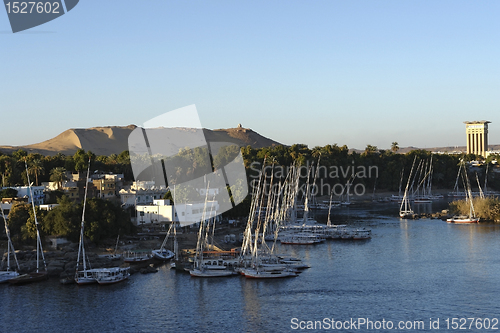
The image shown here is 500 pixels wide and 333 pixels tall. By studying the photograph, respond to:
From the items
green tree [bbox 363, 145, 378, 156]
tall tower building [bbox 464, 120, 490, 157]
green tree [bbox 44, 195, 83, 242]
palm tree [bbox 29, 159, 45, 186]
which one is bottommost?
green tree [bbox 44, 195, 83, 242]

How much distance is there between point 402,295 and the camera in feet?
105

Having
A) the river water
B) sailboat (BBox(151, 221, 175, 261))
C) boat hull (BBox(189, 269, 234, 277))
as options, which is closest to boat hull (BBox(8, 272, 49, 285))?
the river water

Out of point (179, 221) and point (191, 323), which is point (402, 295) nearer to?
point (191, 323)

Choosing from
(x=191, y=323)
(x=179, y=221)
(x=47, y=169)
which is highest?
(x=47, y=169)

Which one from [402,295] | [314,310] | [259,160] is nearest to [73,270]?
[314,310]

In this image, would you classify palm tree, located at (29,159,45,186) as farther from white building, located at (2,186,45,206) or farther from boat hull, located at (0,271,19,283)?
boat hull, located at (0,271,19,283)

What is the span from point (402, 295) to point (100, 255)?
72.1 ft

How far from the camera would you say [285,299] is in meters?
31.8

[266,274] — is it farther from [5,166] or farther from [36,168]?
[5,166]

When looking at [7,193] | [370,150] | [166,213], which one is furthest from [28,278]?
[370,150]

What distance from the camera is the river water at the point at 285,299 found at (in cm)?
2795

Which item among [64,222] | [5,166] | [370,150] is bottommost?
[64,222]

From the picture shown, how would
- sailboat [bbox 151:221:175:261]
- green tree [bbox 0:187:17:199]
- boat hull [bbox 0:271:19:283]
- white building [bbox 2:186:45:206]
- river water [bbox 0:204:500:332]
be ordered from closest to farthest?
river water [bbox 0:204:500:332] → boat hull [bbox 0:271:19:283] → sailboat [bbox 151:221:175:261] → green tree [bbox 0:187:17:199] → white building [bbox 2:186:45:206]

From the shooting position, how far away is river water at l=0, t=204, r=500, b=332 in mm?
27953
